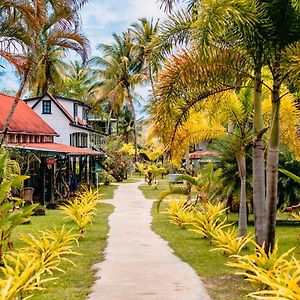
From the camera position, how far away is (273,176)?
10305 mm

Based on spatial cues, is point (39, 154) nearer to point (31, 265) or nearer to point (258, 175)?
point (258, 175)

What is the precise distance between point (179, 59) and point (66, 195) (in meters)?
19.1

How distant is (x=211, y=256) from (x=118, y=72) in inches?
1537

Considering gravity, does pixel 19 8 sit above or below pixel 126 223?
above

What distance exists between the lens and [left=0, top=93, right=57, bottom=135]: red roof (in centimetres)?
2786

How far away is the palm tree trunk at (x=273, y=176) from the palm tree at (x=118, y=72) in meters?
39.1

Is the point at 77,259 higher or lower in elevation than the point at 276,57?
lower

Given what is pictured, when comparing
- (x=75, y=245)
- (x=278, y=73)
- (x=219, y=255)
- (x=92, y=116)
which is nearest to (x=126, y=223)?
(x=75, y=245)

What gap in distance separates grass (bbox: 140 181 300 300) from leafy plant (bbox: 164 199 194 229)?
0.21 meters

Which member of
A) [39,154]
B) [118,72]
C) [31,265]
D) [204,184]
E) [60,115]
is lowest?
[31,265]

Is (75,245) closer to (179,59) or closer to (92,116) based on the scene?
(179,59)

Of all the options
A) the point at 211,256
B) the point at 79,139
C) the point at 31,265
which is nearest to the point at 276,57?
the point at 211,256

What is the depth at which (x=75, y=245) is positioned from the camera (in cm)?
1424

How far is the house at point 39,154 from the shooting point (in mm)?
24500
